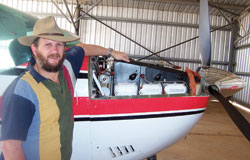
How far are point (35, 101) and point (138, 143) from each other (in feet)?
4.58

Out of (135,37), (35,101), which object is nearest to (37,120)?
(35,101)

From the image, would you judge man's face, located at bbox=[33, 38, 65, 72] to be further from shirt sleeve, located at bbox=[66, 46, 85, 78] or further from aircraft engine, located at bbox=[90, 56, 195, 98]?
aircraft engine, located at bbox=[90, 56, 195, 98]

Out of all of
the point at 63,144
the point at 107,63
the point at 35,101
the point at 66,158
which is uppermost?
the point at 107,63

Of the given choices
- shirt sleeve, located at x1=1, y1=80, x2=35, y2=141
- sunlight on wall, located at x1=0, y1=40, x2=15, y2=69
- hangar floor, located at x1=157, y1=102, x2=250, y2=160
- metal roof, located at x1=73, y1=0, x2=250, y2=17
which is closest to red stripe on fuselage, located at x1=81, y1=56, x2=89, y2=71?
sunlight on wall, located at x1=0, y1=40, x2=15, y2=69

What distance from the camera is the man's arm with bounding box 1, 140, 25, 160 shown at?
3.63ft

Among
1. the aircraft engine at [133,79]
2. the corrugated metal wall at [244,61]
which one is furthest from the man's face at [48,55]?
the corrugated metal wall at [244,61]

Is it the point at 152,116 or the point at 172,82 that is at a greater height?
the point at 172,82

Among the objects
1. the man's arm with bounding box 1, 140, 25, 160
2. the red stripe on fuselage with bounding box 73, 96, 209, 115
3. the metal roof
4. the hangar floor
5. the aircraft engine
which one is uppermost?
the metal roof

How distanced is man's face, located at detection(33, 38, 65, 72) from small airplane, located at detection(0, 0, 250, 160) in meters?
0.65

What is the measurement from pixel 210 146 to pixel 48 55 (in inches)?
180

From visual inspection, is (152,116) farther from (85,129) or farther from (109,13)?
(109,13)

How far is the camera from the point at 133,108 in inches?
85.3

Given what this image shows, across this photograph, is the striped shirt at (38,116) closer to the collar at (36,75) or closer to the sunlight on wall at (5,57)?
the collar at (36,75)

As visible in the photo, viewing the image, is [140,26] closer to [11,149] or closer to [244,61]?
[244,61]
